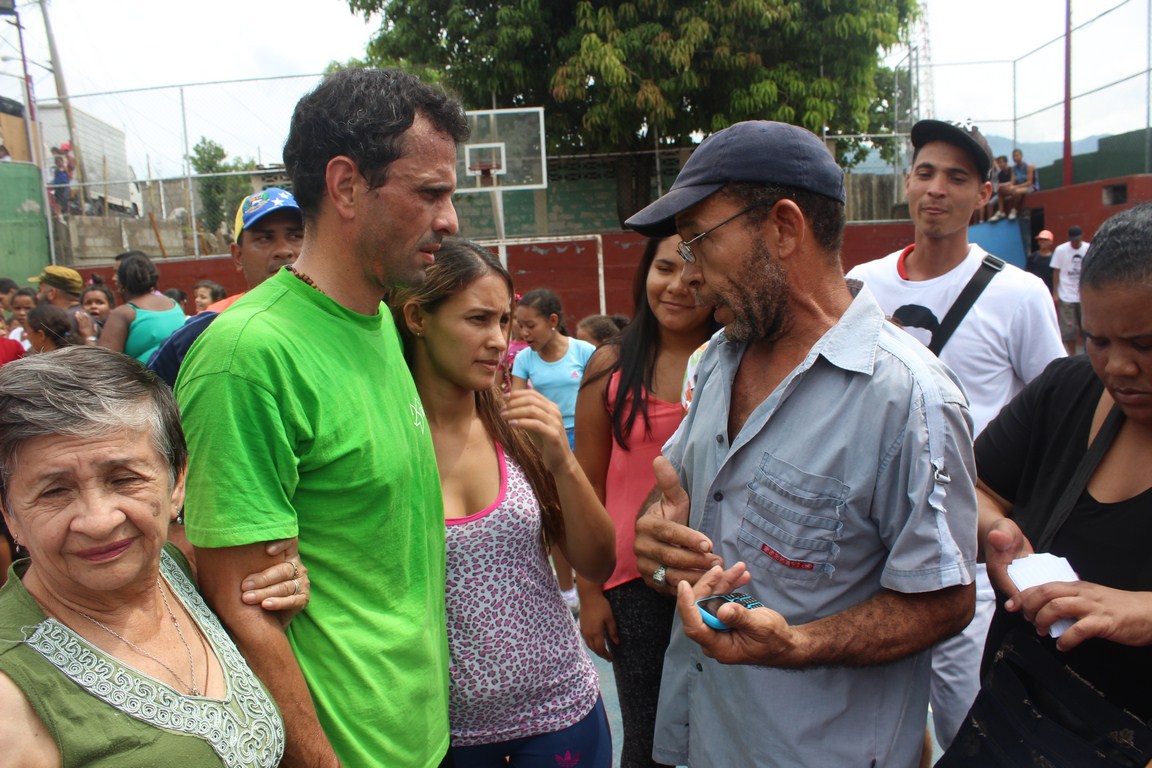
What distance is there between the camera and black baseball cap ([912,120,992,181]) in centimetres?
316

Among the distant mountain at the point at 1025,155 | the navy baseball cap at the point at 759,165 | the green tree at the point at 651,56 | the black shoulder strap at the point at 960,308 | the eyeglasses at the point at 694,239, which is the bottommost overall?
the black shoulder strap at the point at 960,308

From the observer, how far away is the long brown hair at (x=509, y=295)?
2.20 meters

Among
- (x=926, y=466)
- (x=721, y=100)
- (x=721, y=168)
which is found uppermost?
(x=721, y=100)

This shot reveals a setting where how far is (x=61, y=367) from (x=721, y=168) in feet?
4.21

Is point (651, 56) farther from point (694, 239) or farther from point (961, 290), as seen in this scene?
point (694, 239)

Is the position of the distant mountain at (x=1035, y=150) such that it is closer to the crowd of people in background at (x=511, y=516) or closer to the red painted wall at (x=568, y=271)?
the red painted wall at (x=568, y=271)

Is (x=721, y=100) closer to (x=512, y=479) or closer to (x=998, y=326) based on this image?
(x=998, y=326)

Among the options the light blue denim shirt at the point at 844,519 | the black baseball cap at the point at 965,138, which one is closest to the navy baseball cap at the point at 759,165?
the light blue denim shirt at the point at 844,519

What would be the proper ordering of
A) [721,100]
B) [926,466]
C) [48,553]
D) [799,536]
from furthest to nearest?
[721,100], [799,536], [926,466], [48,553]

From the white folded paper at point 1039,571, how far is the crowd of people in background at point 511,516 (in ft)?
0.07

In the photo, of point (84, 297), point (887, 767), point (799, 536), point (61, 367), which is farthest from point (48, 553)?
point (84, 297)

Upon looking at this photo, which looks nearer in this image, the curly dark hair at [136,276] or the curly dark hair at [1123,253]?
the curly dark hair at [1123,253]

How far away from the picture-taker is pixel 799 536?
1623 mm

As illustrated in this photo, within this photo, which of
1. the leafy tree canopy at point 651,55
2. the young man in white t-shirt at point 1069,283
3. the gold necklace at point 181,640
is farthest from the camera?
the leafy tree canopy at point 651,55
